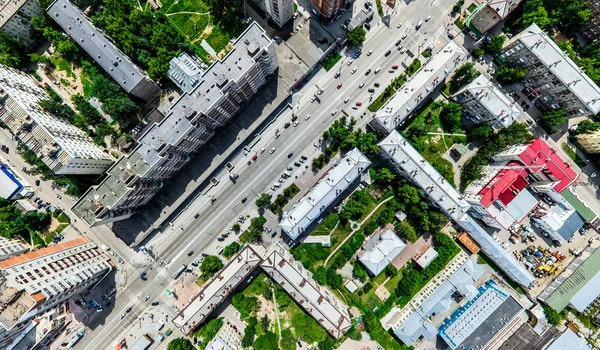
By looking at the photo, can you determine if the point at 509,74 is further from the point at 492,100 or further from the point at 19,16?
the point at 19,16

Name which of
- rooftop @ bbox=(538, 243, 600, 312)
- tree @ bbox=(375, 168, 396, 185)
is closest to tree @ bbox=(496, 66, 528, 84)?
tree @ bbox=(375, 168, 396, 185)

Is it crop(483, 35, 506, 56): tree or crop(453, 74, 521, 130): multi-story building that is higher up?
crop(483, 35, 506, 56): tree

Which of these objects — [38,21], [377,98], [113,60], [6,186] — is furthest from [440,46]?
[6,186]

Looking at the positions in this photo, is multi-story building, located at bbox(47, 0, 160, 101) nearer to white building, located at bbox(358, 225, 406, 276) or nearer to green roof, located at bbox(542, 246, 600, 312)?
white building, located at bbox(358, 225, 406, 276)

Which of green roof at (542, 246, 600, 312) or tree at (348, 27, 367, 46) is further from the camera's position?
green roof at (542, 246, 600, 312)

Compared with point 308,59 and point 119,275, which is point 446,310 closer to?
point 308,59

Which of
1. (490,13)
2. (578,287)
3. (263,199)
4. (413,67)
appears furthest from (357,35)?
(578,287)
